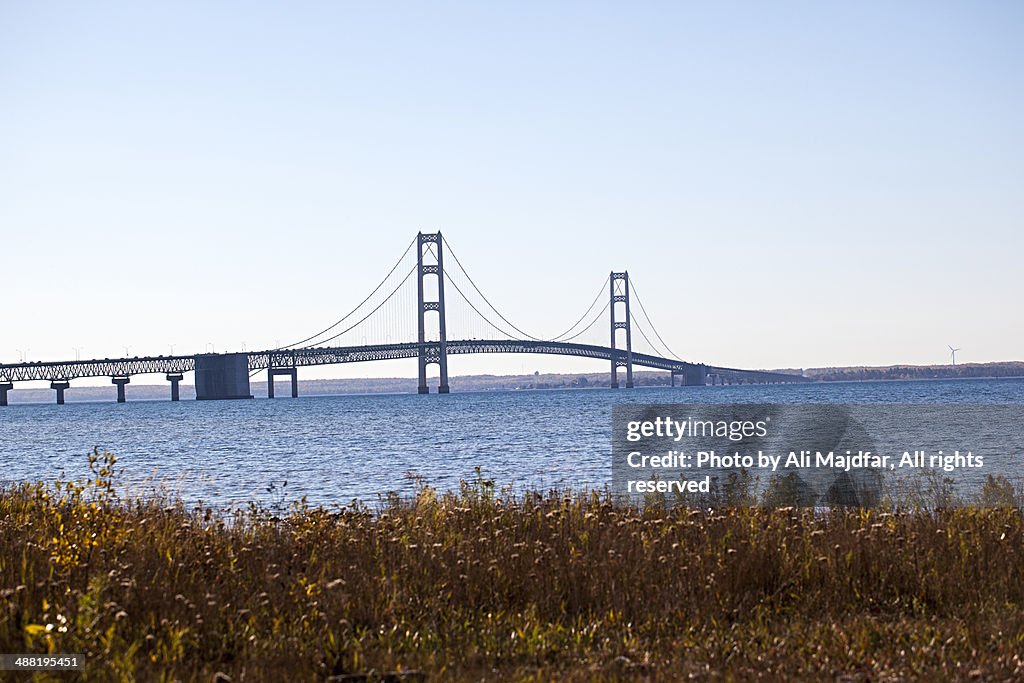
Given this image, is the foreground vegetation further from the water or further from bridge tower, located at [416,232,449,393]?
bridge tower, located at [416,232,449,393]

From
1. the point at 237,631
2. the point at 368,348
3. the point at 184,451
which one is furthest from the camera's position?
the point at 368,348

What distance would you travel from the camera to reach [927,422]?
1602 inches

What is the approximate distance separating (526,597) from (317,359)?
95.8 meters

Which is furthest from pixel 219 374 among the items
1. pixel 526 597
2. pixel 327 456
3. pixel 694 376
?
pixel 526 597

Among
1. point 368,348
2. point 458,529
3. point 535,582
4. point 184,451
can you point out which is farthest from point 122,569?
point 368,348

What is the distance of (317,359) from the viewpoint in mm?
101562

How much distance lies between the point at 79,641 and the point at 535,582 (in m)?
2.90

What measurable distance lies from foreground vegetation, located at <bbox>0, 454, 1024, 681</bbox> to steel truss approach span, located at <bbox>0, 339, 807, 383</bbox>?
3529 inches

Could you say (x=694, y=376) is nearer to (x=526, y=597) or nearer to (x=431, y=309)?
(x=431, y=309)

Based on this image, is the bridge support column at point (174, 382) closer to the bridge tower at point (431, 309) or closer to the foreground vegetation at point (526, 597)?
the bridge tower at point (431, 309)

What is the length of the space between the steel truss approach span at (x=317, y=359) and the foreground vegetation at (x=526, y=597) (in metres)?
89.6

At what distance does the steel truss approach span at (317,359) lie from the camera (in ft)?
328

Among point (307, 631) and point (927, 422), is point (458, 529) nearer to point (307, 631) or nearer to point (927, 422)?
point (307, 631)

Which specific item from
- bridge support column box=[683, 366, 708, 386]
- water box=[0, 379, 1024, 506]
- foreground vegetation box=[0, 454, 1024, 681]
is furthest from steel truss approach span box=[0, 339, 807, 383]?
foreground vegetation box=[0, 454, 1024, 681]
